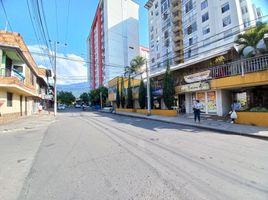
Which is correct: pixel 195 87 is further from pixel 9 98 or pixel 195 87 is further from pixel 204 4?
pixel 204 4

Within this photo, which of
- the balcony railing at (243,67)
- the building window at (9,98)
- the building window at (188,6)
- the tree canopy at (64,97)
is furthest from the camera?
the tree canopy at (64,97)

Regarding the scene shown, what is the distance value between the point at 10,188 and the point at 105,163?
2.28 m

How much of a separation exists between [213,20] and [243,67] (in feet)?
77.8

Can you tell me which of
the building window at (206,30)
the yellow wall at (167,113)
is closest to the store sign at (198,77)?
the yellow wall at (167,113)

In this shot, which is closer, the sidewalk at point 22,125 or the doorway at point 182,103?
the sidewalk at point 22,125

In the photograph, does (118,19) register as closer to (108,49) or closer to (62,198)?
(108,49)

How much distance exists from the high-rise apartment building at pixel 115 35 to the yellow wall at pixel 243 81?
5925 cm

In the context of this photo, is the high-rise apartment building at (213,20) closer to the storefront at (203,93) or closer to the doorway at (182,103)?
the doorway at (182,103)

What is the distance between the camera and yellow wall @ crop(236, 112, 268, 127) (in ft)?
38.5

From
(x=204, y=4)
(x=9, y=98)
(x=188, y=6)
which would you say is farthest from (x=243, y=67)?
(x=188, y=6)

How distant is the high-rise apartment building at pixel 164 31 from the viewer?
46.5 meters

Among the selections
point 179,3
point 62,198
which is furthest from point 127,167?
point 179,3

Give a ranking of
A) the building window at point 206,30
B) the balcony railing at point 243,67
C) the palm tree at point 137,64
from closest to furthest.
A: the balcony railing at point 243,67, the building window at point 206,30, the palm tree at point 137,64

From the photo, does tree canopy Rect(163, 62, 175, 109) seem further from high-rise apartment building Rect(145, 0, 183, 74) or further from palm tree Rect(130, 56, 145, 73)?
palm tree Rect(130, 56, 145, 73)
